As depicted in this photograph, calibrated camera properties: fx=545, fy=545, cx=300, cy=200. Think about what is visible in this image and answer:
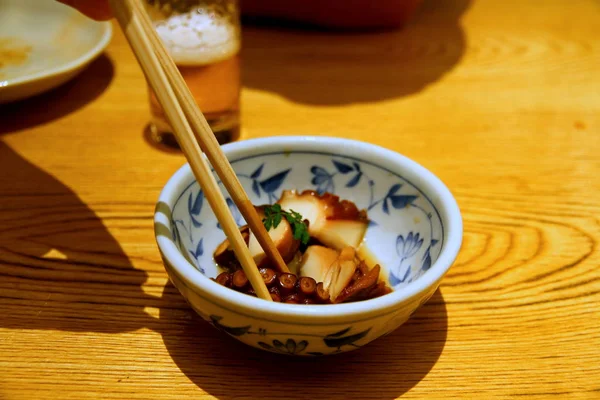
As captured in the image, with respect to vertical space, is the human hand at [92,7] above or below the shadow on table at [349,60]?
above

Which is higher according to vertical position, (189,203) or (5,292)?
(189,203)

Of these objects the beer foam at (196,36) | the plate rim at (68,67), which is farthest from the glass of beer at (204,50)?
the plate rim at (68,67)

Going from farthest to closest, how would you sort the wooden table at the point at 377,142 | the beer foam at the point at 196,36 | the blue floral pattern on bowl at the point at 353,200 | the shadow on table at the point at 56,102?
the shadow on table at the point at 56,102 → the beer foam at the point at 196,36 → the blue floral pattern on bowl at the point at 353,200 → the wooden table at the point at 377,142

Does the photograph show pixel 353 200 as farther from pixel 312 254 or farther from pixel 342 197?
pixel 312 254

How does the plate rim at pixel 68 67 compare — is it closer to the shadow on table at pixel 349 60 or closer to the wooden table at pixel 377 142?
the wooden table at pixel 377 142

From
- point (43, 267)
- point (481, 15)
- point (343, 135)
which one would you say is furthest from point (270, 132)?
point (481, 15)

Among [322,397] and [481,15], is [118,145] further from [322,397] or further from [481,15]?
[481,15]
